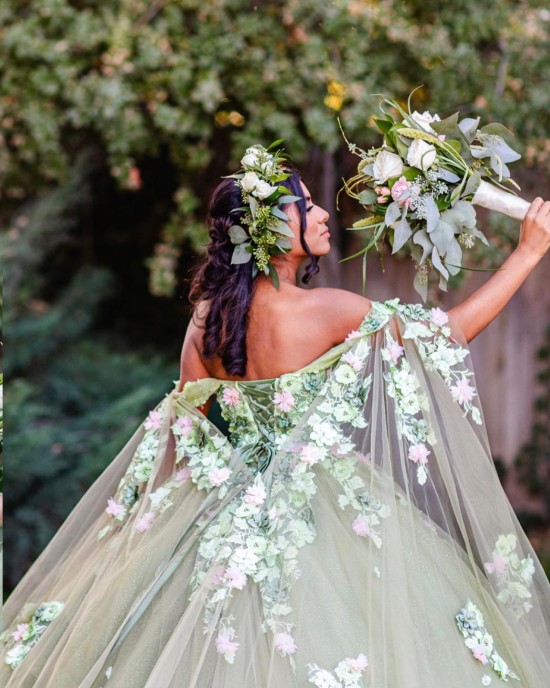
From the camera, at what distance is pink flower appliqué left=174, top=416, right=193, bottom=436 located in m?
2.34

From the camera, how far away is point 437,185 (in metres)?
2.09

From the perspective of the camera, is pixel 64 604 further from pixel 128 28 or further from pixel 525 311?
pixel 525 311

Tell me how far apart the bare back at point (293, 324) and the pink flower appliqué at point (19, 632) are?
2.86 feet

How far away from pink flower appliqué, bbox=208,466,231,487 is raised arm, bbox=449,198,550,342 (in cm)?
69

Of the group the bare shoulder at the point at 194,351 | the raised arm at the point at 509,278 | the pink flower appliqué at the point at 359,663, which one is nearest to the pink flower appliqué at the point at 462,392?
the raised arm at the point at 509,278

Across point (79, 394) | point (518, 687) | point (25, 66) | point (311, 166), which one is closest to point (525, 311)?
point (311, 166)

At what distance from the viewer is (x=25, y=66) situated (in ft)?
14.1

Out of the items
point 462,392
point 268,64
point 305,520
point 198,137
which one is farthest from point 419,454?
point 198,137

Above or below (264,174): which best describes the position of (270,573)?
below

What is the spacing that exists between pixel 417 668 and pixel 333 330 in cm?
80

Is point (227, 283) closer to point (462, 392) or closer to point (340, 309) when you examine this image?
point (340, 309)

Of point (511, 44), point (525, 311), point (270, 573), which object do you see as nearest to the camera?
point (270, 573)

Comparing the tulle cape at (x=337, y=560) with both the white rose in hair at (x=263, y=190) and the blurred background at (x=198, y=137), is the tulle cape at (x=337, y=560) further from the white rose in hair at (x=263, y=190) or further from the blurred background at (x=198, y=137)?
the blurred background at (x=198, y=137)

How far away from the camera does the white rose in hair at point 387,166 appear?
6.93ft
